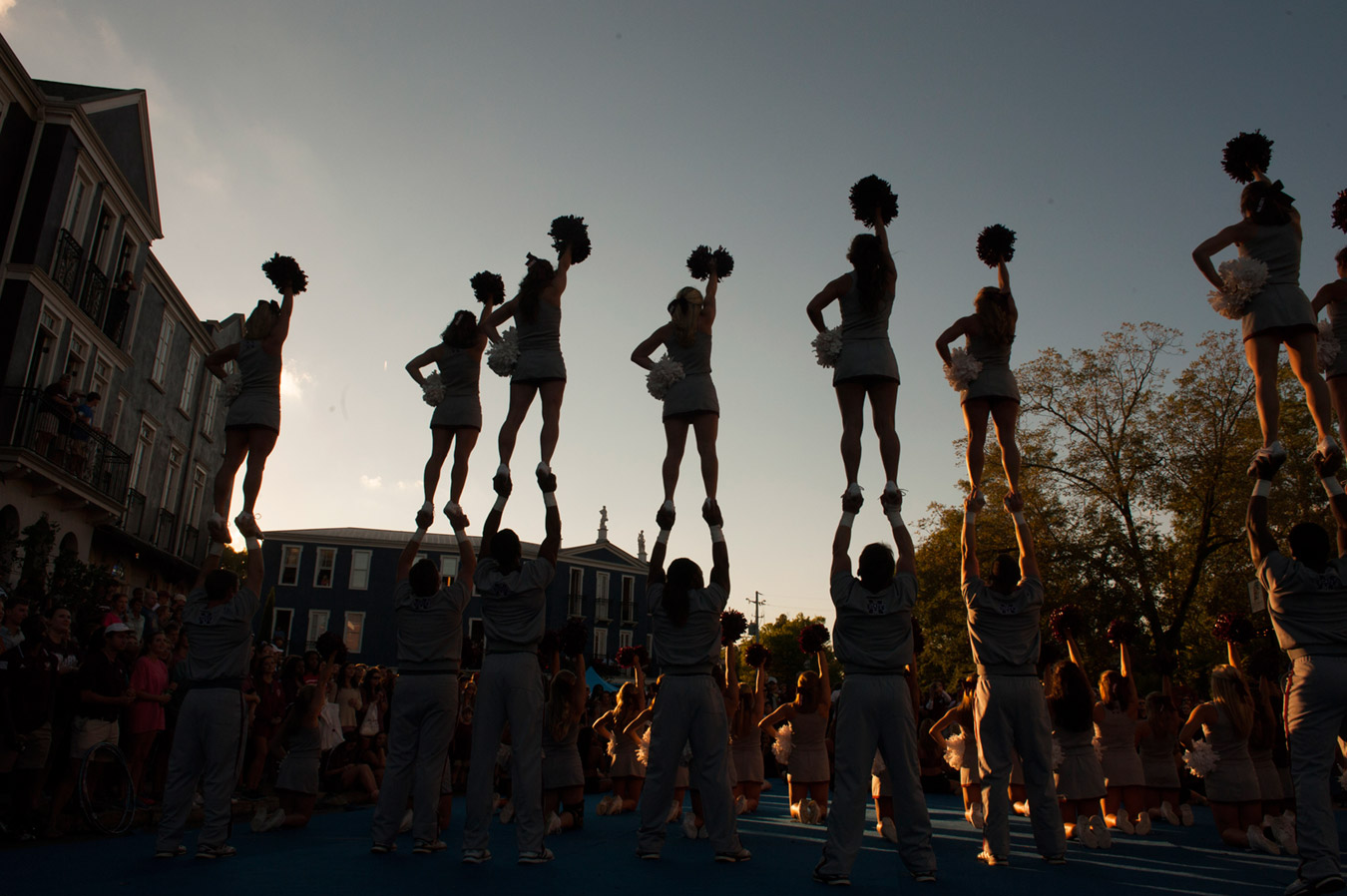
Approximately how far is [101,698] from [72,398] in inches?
544

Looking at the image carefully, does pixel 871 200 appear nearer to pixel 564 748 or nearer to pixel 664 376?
pixel 664 376

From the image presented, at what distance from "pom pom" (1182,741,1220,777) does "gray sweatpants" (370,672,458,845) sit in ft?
22.5

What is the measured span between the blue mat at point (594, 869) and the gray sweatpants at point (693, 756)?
0.24 metres

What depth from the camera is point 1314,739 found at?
545 centimetres

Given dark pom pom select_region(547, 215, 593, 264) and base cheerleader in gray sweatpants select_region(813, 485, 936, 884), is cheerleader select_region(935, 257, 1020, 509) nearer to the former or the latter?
base cheerleader in gray sweatpants select_region(813, 485, 936, 884)

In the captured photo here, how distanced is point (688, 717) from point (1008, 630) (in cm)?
248

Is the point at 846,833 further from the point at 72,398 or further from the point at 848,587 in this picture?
the point at 72,398

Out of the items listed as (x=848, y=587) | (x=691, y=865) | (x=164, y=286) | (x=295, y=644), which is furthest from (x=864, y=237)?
(x=295, y=644)

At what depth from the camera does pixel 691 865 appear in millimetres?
6367

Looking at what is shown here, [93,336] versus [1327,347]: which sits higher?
[93,336]

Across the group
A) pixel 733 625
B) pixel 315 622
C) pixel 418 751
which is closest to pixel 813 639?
pixel 733 625

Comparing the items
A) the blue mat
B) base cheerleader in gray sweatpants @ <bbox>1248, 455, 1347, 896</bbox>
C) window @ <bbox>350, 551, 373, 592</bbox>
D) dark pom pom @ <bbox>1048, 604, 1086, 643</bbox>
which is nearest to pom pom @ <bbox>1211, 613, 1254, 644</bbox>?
dark pom pom @ <bbox>1048, 604, 1086, 643</bbox>

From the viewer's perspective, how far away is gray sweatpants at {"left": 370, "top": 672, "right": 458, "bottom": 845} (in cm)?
677

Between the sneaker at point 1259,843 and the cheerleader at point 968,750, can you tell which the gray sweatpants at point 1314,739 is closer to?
the sneaker at point 1259,843
